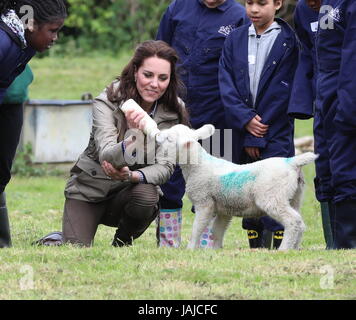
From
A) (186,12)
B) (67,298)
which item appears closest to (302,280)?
(67,298)

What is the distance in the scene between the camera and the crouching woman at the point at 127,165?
21.1 ft

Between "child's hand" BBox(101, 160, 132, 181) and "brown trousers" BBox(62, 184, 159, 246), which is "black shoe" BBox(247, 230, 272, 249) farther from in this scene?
"child's hand" BBox(101, 160, 132, 181)

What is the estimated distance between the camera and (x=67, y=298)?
4.77 m

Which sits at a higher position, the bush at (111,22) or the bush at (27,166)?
the bush at (111,22)

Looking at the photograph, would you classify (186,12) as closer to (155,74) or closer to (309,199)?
(155,74)

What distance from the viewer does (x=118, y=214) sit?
6727 mm

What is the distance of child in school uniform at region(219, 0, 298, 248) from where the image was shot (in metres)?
6.93

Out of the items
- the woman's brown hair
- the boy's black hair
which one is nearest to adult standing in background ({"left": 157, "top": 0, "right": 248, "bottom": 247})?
the woman's brown hair

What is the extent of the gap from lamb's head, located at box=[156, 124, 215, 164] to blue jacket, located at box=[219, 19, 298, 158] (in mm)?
963

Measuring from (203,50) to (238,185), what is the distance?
5.95 ft

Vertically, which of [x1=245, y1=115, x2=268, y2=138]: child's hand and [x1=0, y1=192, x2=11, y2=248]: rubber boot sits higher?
[x1=245, y1=115, x2=268, y2=138]: child's hand

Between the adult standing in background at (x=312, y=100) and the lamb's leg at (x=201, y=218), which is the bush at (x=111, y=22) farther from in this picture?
the lamb's leg at (x=201, y=218)
